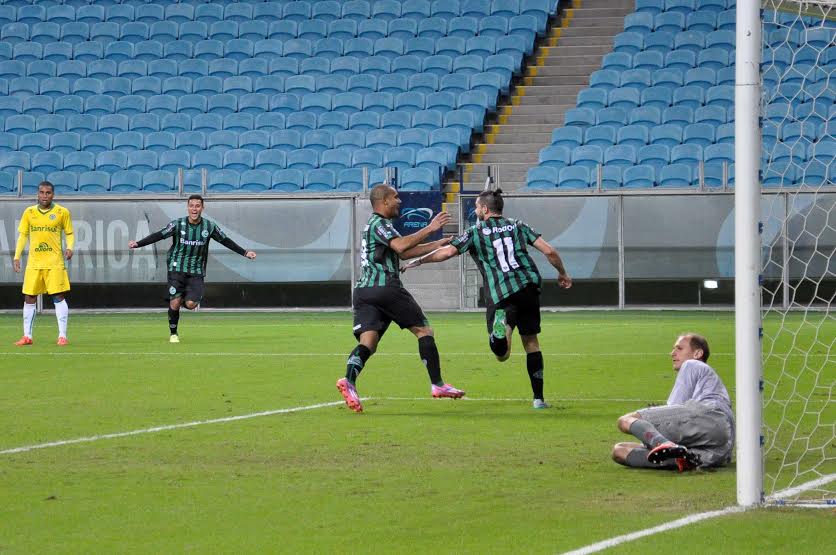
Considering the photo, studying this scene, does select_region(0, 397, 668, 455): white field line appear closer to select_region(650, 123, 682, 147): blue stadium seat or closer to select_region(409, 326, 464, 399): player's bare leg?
select_region(409, 326, 464, 399): player's bare leg

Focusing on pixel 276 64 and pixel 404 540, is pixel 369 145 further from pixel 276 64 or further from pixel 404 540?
pixel 404 540

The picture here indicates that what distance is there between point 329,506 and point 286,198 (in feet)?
61.6

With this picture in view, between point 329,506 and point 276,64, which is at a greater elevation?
point 276,64

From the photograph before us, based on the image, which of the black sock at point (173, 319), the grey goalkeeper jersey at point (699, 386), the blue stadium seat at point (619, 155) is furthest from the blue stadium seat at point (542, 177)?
the grey goalkeeper jersey at point (699, 386)

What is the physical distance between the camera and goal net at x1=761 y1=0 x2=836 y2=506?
6.94 meters

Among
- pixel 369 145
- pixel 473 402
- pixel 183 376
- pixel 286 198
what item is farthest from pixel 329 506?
pixel 369 145

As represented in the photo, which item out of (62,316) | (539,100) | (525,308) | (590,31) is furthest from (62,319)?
(590,31)

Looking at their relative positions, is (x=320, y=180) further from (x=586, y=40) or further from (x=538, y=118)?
(x=586, y=40)

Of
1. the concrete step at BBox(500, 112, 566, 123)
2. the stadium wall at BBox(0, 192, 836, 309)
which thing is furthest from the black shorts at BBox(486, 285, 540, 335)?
the concrete step at BBox(500, 112, 566, 123)

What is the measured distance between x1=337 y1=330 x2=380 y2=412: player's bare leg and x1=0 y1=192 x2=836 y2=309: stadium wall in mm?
13734

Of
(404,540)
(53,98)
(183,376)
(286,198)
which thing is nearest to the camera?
(404,540)

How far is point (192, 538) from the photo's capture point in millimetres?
5449

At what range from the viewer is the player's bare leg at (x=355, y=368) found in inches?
392

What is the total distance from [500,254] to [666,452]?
152 inches
